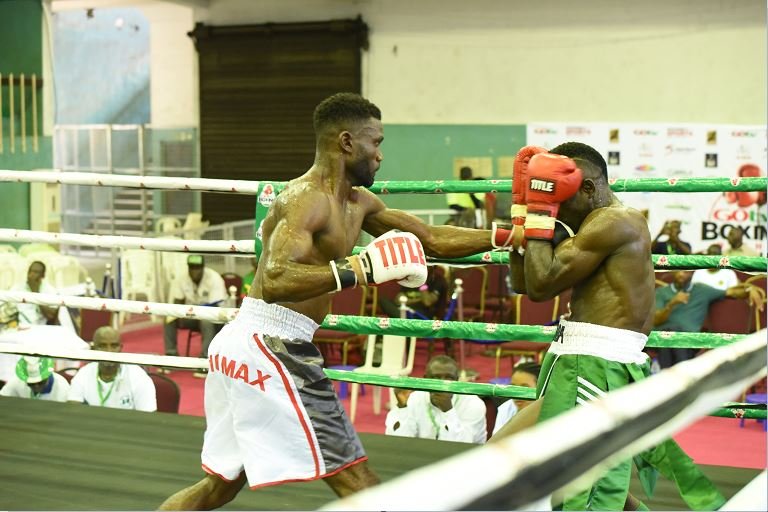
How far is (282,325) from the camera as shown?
239 centimetres

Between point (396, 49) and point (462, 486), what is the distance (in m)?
11.7

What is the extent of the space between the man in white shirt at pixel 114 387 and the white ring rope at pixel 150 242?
44.8 inches

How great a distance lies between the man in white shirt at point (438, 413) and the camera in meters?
4.38

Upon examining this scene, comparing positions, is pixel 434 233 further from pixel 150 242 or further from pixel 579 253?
pixel 150 242

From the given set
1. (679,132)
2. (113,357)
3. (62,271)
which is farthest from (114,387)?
(679,132)

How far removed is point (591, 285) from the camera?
8.01 ft

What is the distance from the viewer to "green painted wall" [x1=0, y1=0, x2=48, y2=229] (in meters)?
11.1

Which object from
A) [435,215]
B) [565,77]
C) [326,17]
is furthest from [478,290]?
[326,17]

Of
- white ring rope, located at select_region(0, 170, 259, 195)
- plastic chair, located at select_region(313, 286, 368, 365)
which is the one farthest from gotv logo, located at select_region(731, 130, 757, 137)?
white ring rope, located at select_region(0, 170, 259, 195)

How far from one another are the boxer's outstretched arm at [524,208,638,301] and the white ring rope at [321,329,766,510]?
1210mm

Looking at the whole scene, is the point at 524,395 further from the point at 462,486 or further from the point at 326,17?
the point at 326,17

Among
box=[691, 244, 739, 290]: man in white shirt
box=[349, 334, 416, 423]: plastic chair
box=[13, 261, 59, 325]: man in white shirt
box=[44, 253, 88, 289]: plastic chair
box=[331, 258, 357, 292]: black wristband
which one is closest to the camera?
box=[331, 258, 357, 292]: black wristband

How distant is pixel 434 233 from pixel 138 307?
4.03 ft

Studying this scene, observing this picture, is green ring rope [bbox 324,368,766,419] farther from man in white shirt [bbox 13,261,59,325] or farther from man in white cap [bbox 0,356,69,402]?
man in white shirt [bbox 13,261,59,325]
